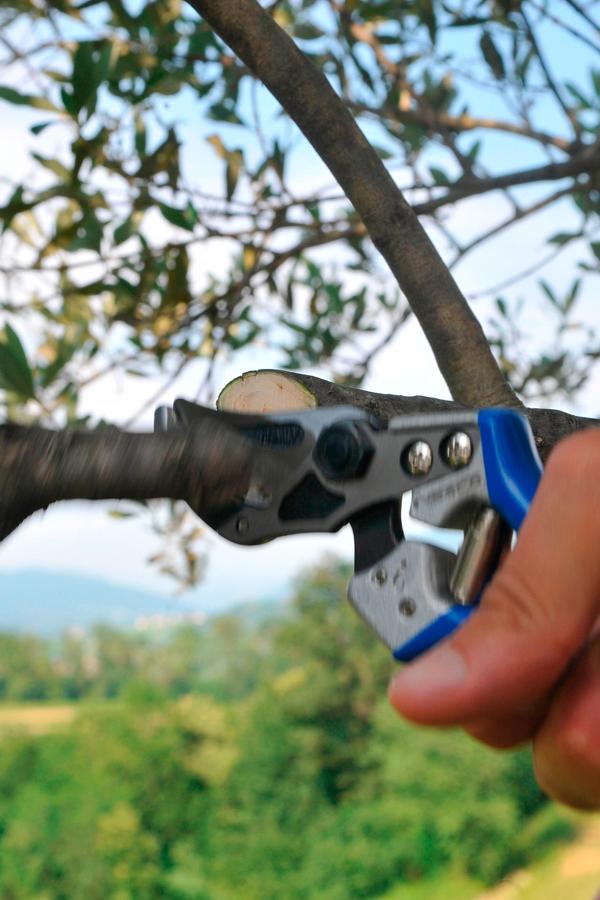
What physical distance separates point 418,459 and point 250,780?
27.0 feet

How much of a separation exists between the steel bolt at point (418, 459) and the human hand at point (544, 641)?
0.16 m

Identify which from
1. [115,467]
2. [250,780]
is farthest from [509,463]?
[250,780]

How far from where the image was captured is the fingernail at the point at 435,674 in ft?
2.31

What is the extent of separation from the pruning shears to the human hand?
85 mm

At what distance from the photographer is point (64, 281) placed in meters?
2.90

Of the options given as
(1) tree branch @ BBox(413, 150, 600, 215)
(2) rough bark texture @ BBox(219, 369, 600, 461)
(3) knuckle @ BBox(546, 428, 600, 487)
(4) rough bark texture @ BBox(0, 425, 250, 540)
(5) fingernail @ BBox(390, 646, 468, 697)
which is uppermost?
(1) tree branch @ BBox(413, 150, 600, 215)

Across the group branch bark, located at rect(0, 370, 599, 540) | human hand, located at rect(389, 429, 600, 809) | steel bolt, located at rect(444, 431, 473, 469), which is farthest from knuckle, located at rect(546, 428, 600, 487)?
branch bark, located at rect(0, 370, 599, 540)

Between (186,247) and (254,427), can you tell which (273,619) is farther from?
(254,427)

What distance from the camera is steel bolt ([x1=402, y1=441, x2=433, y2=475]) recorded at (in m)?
0.88

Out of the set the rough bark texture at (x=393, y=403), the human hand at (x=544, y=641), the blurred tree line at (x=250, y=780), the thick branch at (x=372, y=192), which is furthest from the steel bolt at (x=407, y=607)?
the blurred tree line at (x=250, y=780)

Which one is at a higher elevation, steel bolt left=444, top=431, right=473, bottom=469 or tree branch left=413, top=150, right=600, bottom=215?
tree branch left=413, top=150, right=600, bottom=215

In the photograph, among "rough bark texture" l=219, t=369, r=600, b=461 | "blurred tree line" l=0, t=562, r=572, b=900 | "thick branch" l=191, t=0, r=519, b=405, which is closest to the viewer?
"rough bark texture" l=219, t=369, r=600, b=461

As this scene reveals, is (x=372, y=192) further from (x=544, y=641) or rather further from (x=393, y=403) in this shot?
(x=544, y=641)

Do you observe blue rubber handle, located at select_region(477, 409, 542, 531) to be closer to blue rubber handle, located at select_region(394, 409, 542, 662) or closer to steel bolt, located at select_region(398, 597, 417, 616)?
blue rubber handle, located at select_region(394, 409, 542, 662)
